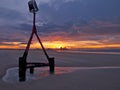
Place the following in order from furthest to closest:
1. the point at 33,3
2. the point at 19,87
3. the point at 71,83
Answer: the point at 33,3, the point at 71,83, the point at 19,87

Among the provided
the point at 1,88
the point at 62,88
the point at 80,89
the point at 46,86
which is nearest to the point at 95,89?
the point at 80,89

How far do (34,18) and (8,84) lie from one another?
5735 mm

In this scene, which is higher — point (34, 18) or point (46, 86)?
point (34, 18)

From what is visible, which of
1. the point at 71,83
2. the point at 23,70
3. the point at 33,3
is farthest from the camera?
the point at 33,3

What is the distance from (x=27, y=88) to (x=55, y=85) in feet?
4.92

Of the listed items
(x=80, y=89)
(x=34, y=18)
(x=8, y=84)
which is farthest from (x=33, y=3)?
(x=80, y=89)

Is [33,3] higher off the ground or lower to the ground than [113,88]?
higher

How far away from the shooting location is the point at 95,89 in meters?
11.7

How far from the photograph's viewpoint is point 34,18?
17297 millimetres

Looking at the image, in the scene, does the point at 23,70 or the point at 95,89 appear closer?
the point at 95,89

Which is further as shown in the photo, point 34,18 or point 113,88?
point 34,18

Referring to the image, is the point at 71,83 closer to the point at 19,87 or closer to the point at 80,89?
the point at 80,89

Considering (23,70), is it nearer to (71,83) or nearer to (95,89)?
(71,83)

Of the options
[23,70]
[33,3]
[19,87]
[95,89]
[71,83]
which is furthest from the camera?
[33,3]
